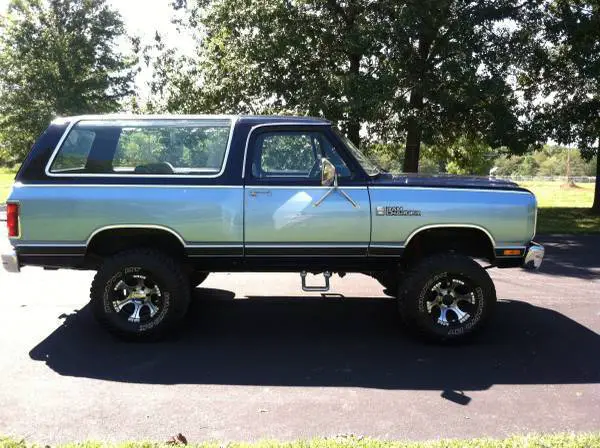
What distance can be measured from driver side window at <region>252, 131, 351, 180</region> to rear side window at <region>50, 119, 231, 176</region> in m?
0.34

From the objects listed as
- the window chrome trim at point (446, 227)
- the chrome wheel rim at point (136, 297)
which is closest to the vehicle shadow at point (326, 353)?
the chrome wheel rim at point (136, 297)

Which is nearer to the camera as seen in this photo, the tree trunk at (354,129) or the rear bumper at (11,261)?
the rear bumper at (11,261)

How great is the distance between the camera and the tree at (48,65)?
1293 inches

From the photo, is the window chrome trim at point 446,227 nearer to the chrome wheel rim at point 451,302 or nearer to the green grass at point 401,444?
the chrome wheel rim at point 451,302

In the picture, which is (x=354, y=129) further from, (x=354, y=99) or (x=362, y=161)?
(x=362, y=161)

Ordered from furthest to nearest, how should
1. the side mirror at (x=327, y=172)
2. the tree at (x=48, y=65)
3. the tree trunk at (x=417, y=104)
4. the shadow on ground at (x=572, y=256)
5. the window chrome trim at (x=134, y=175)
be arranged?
the tree at (x=48, y=65), the tree trunk at (x=417, y=104), the shadow on ground at (x=572, y=256), the window chrome trim at (x=134, y=175), the side mirror at (x=327, y=172)

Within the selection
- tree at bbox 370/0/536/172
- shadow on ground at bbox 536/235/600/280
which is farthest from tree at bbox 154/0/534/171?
shadow on ground at bbox 536/235/600/280

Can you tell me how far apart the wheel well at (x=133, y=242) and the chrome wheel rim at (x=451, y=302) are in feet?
7.66

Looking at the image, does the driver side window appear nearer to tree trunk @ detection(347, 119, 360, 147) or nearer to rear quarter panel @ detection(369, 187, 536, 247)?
rear quarter panel @ detection(369, 187, 536, 247)

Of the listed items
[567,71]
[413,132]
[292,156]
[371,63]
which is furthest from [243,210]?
[567,71]

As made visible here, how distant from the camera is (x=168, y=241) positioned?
4945 mm

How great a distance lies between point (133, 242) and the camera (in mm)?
4980

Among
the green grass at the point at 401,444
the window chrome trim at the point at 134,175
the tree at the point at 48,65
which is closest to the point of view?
the green grass at the point at 401,444

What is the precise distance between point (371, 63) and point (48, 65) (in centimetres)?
2517
